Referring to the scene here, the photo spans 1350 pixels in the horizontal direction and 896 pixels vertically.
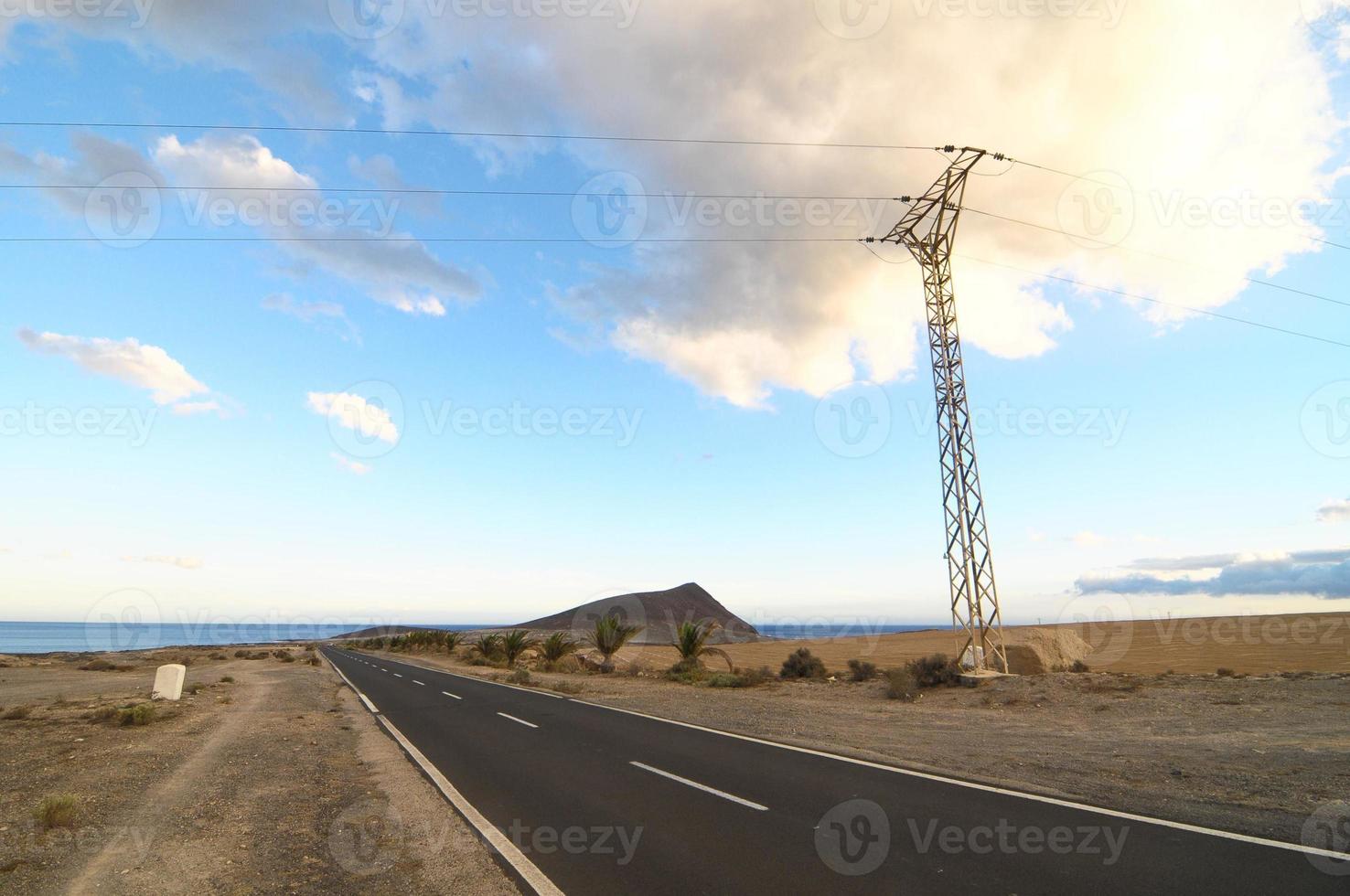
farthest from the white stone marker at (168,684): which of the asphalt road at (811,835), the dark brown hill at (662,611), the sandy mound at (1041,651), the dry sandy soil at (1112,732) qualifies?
the dark brown hill at (662,611)

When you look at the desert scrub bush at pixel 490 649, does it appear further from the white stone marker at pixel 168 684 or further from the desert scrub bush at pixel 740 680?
the white stone marker at pixel 168 684

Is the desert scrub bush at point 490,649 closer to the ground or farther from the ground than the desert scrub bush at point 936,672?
closer to the ground

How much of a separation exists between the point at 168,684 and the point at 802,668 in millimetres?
22694

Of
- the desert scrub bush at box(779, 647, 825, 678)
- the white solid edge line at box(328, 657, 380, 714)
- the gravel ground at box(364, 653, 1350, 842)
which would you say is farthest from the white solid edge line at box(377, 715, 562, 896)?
the desert scrub bush at box(779, 647, 825, 678)

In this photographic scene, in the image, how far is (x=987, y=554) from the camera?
19406 mm

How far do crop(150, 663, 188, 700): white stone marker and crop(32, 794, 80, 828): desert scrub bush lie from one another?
1457 centimetres

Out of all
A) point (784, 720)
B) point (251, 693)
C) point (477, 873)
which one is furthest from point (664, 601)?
point (477, 873)

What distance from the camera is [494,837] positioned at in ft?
23.6

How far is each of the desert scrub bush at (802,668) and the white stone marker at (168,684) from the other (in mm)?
21561

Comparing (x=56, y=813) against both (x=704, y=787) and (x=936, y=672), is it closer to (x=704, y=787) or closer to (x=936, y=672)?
(x=704, y=787)

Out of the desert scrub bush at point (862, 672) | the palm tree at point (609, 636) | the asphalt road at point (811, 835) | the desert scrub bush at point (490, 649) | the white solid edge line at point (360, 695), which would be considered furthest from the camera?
the desert scrub bush at point (490, 649)

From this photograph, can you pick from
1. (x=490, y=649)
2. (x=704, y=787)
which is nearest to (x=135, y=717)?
(x=704, y=787)

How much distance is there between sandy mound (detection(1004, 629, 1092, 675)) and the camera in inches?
867

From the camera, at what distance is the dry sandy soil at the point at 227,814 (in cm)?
619
